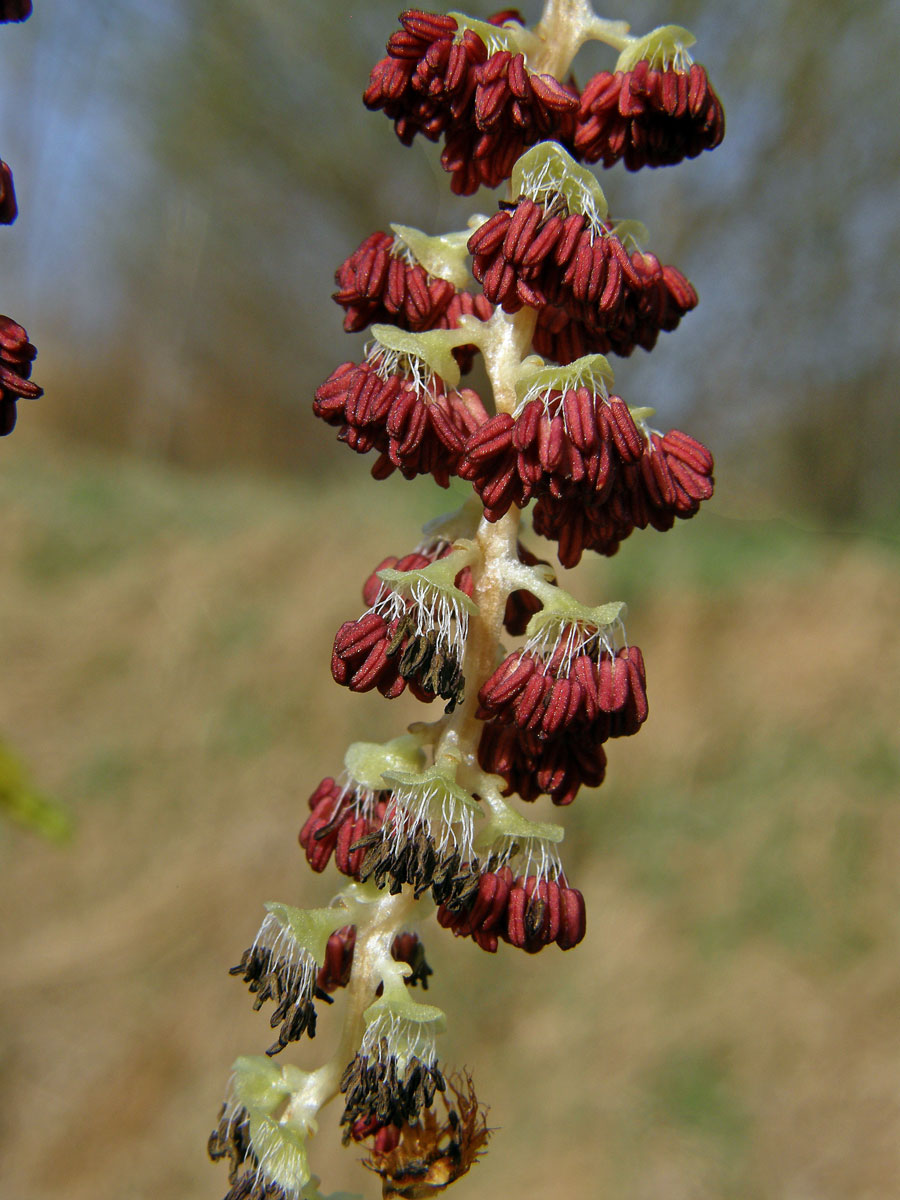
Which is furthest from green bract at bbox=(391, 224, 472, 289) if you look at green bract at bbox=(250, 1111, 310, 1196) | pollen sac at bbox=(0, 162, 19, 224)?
green bract at bbox=(250, 1111, 310, 1196)

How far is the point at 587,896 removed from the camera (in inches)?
297

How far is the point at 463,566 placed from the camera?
134 cm

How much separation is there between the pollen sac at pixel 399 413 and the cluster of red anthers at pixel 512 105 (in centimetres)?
32

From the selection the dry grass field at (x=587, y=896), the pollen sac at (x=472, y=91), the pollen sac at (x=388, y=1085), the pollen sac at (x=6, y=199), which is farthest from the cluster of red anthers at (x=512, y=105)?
the dry grass field at (x=587, y=896)

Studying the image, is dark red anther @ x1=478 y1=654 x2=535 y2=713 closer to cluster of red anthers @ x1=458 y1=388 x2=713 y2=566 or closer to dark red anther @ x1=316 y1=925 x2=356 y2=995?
cluster of red anthers @ x1=458 y1=388 x2=713 y2=566

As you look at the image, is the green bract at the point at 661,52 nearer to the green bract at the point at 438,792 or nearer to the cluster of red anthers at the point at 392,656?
the cluster of red anthers at the point at 392,656

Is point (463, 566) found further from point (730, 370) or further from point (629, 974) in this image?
point (730, 370)

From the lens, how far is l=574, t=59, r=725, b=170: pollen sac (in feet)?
4.45

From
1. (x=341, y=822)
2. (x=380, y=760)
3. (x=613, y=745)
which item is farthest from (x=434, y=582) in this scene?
(x=613, y=745)

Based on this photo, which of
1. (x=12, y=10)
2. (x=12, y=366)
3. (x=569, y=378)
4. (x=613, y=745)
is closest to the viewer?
(x=12, y=10)

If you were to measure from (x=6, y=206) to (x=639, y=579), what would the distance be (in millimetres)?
7909

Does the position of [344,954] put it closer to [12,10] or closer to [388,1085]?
[388,1085]

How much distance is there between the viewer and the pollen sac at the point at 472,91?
1297 millimetres

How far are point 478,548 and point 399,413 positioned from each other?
0.69 ft
